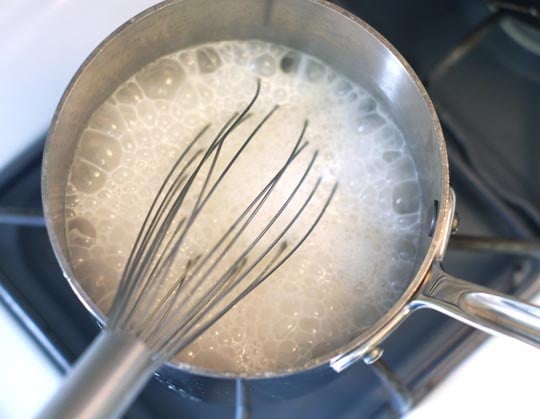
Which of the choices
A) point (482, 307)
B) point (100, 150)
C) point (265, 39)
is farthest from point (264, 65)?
point (482, 307)

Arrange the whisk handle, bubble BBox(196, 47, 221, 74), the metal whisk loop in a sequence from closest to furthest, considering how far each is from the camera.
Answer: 1. the whisk handle
2. the metal whisk loop
3. bubble BBox(196, 47, 221, 74)

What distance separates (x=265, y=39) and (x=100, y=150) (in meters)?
0.15

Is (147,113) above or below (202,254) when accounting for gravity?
above

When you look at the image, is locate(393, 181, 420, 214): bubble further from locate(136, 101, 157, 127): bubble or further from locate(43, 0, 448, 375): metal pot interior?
locate(136, 101, 157, 127): bubble

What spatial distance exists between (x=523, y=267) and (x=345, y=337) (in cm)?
15

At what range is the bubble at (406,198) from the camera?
1.74 ft

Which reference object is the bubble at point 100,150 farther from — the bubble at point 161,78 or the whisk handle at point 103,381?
the whisk handle at point 103,381

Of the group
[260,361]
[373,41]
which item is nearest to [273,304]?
[260,361]

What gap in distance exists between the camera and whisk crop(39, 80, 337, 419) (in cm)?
39

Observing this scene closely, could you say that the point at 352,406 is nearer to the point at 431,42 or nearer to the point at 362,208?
the point at 362,208

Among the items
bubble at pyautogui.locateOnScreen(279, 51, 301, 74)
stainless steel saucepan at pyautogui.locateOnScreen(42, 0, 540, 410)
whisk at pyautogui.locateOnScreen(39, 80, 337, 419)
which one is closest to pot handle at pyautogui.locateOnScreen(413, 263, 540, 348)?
stainless steel saucepan at pyautogui.locateOnScreen(42, 0, 540, 410)

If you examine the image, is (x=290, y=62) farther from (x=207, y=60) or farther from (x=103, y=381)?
(x=103, y=381)

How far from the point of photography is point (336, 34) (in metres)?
0.52

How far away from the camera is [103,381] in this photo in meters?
0.34
